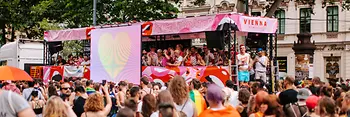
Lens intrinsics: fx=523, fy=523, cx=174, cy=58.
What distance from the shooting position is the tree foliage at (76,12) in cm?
3083

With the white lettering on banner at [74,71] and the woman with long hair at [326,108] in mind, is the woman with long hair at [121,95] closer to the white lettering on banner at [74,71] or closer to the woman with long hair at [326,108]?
the woman with long hair at [326,108]

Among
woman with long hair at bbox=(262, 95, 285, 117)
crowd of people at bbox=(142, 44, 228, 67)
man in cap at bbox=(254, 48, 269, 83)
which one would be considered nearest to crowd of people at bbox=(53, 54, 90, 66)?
crowd of people at bbox=(142, 44, 228, 67)

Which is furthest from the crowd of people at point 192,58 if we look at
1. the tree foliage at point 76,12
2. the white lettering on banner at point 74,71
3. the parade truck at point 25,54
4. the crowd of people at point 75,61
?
the tree foliage at point 76,12

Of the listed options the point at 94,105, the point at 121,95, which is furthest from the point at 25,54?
the point at 94,105

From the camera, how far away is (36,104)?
10.4 metres

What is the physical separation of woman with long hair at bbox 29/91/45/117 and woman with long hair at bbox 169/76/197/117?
3819mm

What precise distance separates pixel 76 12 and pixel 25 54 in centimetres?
594

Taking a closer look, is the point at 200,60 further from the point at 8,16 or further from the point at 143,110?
the point at 8,16

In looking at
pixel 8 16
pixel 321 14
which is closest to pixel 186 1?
pixel 321 14

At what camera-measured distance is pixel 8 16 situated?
110ft

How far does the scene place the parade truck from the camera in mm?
26128

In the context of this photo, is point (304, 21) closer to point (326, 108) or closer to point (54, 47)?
point (54, 47)

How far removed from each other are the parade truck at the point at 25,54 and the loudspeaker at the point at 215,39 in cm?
1194

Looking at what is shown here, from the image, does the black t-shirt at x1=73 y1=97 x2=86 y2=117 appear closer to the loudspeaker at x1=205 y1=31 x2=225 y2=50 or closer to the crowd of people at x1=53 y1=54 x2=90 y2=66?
the loudspeaker at x1=205 y1=31 x2=225 y2=50
